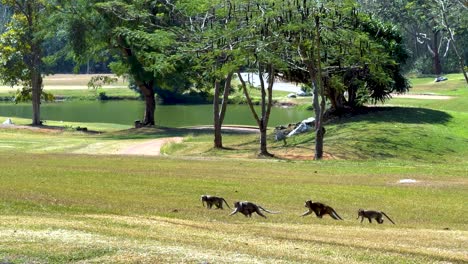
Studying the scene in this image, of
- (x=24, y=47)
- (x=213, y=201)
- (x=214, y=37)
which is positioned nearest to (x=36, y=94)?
(x=24, y=47)

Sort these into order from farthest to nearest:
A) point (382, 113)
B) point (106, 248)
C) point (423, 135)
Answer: point (382, 113)
point (423, 135)
point (106, 248)

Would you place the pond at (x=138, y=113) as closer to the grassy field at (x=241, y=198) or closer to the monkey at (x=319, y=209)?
the grassy field at (x=241, y=198)

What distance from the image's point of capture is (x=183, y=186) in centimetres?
2392

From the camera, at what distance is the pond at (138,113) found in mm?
81375

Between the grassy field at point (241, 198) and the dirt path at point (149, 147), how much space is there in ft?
4.77

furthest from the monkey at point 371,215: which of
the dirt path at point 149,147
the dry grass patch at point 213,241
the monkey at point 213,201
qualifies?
the dirt path at point 149,147

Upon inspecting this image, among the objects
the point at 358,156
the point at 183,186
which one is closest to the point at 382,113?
the point at 358,156

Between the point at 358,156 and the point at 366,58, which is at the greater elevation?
the point at 366,58

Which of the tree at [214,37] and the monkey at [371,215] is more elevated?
the tree at [214,37]

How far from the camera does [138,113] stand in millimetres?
95688

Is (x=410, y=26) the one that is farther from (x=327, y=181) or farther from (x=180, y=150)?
(x=327, y=181)

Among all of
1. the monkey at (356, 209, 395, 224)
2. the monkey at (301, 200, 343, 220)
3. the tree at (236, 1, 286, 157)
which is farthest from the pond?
the monkey at (356, 209, 395, 224)

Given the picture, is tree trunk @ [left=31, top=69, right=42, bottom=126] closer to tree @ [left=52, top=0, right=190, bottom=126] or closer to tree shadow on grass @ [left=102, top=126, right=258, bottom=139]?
tree @ [left=52, top=0, right=190, bottom=126]

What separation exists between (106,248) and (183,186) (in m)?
11.5
